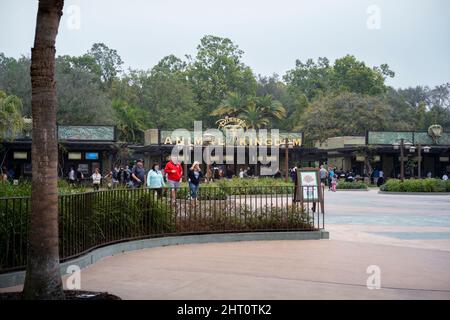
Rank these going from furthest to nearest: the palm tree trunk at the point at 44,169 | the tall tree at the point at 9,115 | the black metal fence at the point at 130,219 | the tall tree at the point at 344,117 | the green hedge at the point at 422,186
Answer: the tall tree at the point at 344,117, the green hedge at the point at 422,186, the tall tree at the point at 9,115, the black metal fence at the point at 130,219, the palm tree trunk at the point at 44,169

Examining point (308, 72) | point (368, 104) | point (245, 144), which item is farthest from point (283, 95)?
point (245, 144)

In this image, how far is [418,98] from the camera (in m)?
97.0

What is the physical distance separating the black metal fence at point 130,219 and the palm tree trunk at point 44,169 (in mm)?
1704

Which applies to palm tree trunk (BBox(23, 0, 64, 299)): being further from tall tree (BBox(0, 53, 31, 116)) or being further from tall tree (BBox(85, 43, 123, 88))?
tall tree (BBox(85, 43, 123, 88))

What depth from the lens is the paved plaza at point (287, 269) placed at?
806cm

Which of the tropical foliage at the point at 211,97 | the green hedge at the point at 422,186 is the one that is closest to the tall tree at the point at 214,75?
the tropical foliage at the point at 211,97

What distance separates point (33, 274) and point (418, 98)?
96029mm

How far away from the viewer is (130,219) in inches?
481

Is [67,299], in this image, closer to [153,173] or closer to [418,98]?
[153,173]

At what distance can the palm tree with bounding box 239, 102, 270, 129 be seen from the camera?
69.9 m

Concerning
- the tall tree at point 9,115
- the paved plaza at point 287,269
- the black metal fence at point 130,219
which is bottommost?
the paved plaza at point 287,269

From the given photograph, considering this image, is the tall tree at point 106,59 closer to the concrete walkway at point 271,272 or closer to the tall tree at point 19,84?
the tall tree at point 19,84

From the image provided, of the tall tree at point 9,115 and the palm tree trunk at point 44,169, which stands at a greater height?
the tall tree at point 9,115

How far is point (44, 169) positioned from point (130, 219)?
5.61 metres
